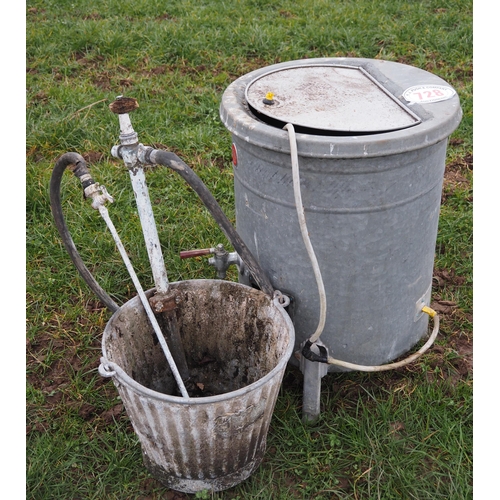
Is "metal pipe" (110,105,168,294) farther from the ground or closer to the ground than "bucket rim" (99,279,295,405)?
farther from the ground

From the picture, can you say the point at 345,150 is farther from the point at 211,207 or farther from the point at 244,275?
the point at 244,275

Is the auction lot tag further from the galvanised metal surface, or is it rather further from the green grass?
→ the green grass

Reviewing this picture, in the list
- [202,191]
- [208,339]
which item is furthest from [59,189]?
[208,339]

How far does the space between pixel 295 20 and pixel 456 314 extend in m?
3.47

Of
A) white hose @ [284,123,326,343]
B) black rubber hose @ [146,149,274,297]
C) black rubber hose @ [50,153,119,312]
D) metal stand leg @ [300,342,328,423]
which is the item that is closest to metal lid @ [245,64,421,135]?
white hose @ [284,123,326,343]

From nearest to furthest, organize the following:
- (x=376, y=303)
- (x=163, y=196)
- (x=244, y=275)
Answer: (x=376, y=303), (x=244, y=275), (x=163, y=196)

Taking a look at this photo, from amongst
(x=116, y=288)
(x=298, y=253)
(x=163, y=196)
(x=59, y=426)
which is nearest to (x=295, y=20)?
(x=163, y=196)

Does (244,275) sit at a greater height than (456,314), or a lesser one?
greater

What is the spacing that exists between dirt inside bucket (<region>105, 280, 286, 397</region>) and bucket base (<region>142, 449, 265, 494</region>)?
31 centimetres

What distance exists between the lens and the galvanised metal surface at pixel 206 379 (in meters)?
1.69

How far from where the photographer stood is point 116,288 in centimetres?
277

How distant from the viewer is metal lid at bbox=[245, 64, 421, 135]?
6.09ft

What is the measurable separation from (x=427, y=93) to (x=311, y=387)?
3.53 ft

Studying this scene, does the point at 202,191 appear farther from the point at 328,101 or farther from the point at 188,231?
the point at 188,231
